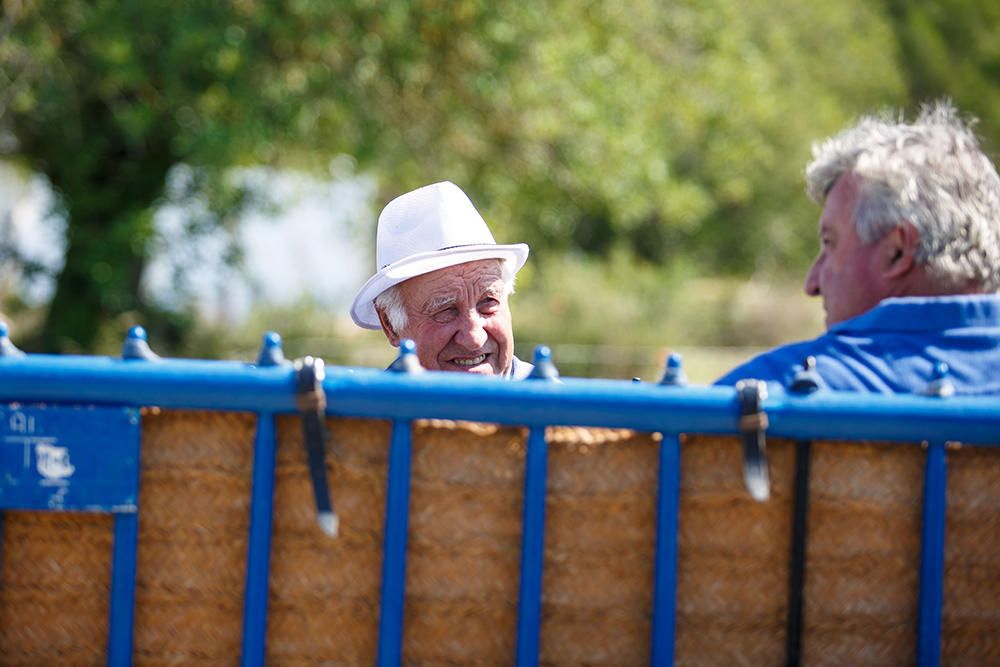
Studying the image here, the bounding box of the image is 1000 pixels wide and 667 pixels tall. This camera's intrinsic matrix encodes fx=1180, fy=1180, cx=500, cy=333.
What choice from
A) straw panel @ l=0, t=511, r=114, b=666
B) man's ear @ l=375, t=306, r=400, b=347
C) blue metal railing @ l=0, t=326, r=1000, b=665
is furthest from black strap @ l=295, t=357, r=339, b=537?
man's ear @ l=375, t=306, r=400, b=347

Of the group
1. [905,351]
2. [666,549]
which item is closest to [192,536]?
[666,549]

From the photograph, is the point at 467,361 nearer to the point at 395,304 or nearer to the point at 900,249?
the point at 395,304

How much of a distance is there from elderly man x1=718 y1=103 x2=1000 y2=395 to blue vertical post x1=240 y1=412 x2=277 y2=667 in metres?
0.89

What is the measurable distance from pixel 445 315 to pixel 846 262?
1.20 meters

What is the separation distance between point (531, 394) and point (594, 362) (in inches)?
660

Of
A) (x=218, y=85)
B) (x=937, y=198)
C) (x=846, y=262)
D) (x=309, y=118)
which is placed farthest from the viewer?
(x=309, y=118)

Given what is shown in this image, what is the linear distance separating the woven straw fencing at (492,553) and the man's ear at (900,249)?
1.99 feet

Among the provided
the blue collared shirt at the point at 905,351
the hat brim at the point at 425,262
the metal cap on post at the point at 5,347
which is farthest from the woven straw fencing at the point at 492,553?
the hat brim at the point at 425,262

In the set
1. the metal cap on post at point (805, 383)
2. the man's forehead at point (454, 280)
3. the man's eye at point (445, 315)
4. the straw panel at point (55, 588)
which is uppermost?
the man's forehead at point (454, 280)

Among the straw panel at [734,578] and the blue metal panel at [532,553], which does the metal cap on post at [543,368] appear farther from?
the straw panel at [734,578]

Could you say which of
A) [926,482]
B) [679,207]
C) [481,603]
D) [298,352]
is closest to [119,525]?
[481,603]

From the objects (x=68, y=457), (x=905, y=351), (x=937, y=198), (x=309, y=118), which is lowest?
(x=68, y=457)

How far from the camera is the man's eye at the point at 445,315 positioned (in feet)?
10.8

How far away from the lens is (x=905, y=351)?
2.25m
